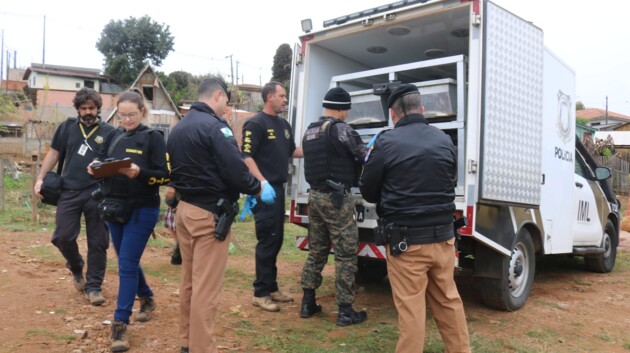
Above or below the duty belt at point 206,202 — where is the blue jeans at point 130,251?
below

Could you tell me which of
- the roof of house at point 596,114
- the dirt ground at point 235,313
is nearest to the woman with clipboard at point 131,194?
the dirt ground at point 235,313

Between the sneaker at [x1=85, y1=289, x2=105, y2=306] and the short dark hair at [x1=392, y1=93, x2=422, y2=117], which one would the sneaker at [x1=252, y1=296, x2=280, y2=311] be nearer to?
the sneaker at [x1=85, y1=289, x2=105, y2=306]

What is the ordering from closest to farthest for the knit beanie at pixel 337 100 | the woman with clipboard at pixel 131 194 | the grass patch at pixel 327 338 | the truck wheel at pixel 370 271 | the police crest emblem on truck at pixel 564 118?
the woman with clipboard at pixel 131 194
the grass patch at pixel 327 338
the knit beanie at pixel 337 100
the police crest emblem on truck at pixel 564 118
the truck wheel at pixel 370 271

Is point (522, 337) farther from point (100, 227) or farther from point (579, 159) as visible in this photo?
point (100, 227)

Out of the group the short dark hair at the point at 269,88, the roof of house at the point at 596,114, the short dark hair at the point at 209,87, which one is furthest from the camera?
the roof of house at the point at 596,114

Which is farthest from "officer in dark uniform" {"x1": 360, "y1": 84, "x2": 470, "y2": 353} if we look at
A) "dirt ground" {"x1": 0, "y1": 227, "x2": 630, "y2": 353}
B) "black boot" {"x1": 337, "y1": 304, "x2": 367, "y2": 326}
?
"black boot" {"x1": 337, "y1": 304, "x2": 367, "y2": 326}

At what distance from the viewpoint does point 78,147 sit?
15.1ft

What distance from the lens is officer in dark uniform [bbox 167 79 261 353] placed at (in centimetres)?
313

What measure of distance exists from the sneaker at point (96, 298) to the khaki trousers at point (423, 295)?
278 cm

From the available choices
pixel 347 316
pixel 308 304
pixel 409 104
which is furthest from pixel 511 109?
pixel 308 304

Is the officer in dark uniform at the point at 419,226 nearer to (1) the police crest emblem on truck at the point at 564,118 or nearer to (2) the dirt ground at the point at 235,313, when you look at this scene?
(2) the dirt ground at the point at 235,313

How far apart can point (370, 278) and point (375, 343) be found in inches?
87.8

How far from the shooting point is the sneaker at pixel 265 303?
15.3ft

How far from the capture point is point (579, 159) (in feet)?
21.6
